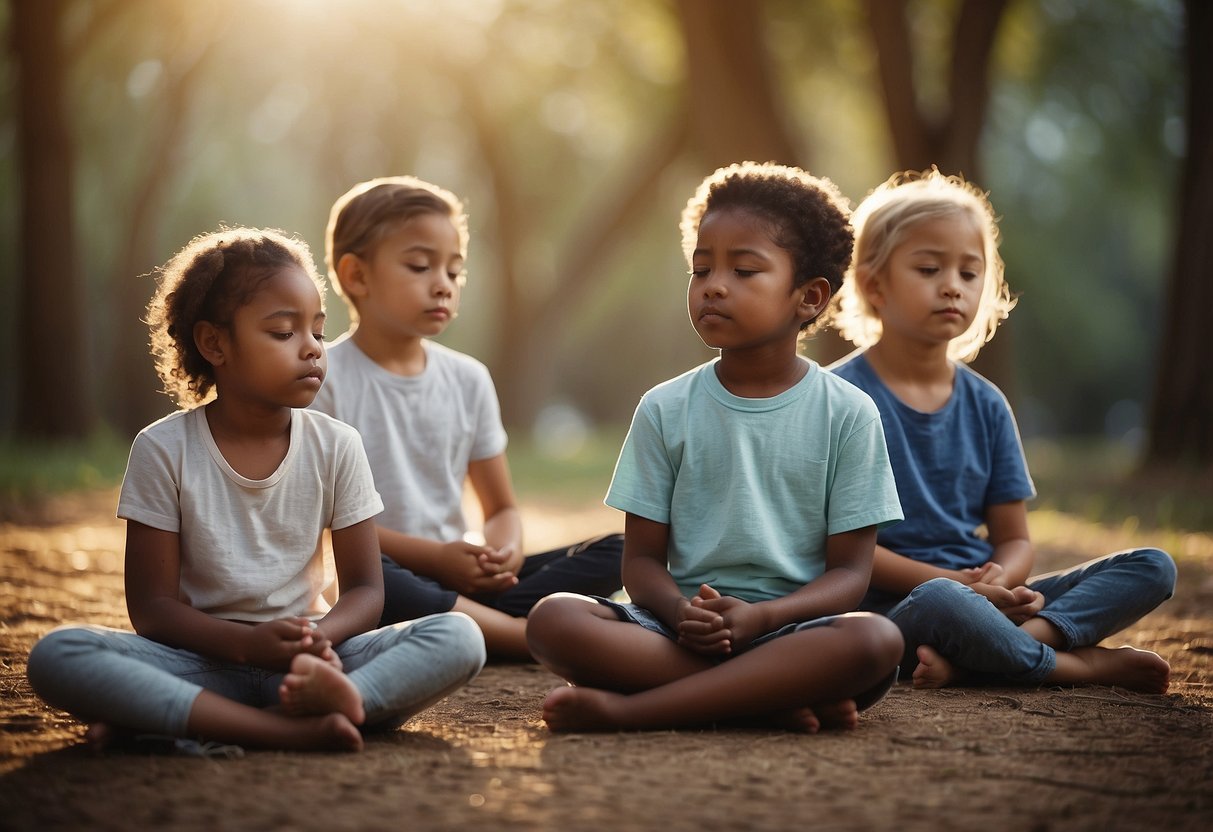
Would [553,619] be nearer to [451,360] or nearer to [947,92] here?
[451,360]

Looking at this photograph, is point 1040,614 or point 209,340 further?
point 1040,614

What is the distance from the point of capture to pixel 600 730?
9.74 feet

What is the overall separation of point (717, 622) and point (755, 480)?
0.44 m

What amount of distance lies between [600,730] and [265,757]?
76 cm

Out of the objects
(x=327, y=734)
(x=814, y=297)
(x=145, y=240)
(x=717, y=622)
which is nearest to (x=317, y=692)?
(x=327, y=734)

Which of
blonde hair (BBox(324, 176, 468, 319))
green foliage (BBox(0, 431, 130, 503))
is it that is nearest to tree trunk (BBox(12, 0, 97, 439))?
green foliage (BBox(0, 431, 130, 503))

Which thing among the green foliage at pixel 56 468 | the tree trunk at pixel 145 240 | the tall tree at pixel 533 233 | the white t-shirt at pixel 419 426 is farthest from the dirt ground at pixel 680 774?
the tree trunk at pixel 145 240

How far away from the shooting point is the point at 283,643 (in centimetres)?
279

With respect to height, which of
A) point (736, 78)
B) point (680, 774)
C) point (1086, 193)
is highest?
point (1086, 193)

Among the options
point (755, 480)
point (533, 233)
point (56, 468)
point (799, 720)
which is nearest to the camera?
point (799, 720)

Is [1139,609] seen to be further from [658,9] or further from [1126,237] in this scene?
[1126,237]

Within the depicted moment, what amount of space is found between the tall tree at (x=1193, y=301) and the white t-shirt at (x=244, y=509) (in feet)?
27.7

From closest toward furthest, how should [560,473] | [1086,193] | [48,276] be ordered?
1. [48,276]
2. [560,473]
3. [1086,193]

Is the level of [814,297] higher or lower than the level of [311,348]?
higher
